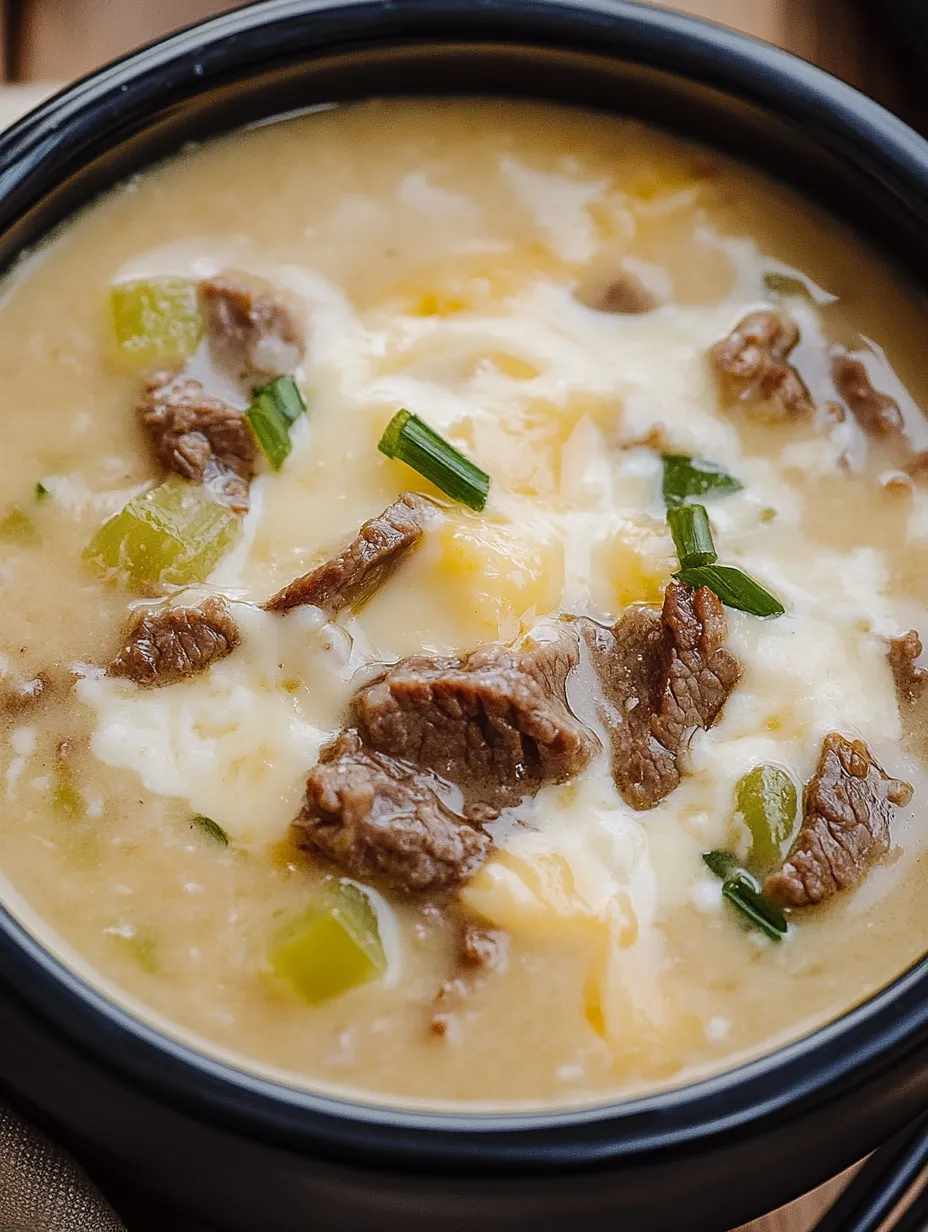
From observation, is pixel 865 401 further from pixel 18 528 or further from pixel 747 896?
pixel 18 528

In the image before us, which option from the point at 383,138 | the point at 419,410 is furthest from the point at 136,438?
the point at 383,138

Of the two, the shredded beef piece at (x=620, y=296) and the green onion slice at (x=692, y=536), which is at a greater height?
the shredded beef piece at (x=620, y=296)

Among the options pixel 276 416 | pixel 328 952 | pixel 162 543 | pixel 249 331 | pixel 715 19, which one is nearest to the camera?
pixel 328 952

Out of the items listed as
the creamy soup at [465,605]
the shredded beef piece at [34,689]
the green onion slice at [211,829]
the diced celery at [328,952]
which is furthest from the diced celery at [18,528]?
the diced celery at [328,952]

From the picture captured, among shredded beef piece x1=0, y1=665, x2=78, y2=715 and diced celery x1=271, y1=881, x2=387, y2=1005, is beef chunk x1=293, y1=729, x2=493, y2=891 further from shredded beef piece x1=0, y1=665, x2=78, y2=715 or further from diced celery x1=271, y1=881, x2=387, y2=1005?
shredded beef piece x1=0, y1=665, x2=78, y2=715

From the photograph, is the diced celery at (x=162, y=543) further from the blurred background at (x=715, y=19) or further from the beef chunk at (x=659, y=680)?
the blurred background at (x=715, y=19)

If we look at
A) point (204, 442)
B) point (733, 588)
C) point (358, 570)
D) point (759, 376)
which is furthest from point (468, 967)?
point (759, 376)

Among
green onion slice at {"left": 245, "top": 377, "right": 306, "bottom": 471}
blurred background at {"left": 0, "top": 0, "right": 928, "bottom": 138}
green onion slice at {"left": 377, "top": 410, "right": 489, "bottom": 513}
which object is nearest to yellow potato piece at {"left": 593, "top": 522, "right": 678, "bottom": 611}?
green onion slice at {"left": 377, "top": 410, "right": 489, "bottom": 513}

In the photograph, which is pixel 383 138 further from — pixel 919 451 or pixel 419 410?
pixel 919 451
